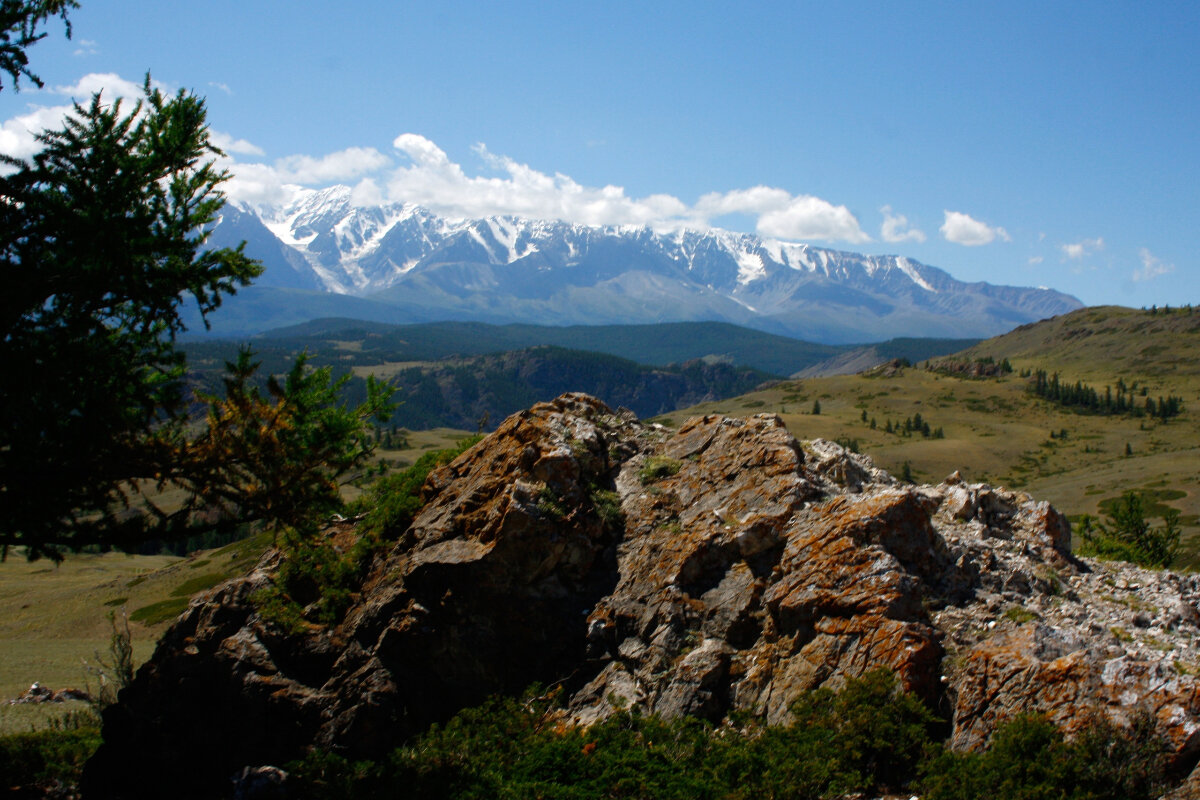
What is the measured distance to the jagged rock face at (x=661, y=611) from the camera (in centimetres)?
1250

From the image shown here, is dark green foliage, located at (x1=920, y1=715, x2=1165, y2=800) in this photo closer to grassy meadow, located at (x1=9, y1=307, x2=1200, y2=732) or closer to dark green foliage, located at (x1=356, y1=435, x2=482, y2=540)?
dark green foliage, located at (x1=356, y1=435, x2=482, y2=540)

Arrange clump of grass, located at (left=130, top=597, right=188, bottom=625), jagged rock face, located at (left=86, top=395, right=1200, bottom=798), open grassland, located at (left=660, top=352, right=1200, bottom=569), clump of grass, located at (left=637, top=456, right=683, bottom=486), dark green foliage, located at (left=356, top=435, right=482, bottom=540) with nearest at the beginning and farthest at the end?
1. jagged rock face, located at (left=86, top=395, right=1200, bottom=798)
2. clump of grass, located at (left=637, top=456, right=683, bottom=486)
3. dark green foliage, located at (left=356, top=435, right=482, bottom=540)
4. clump of grass, located at (left=130, top=597, right=188, bottom=625)
5. open grassland, located at (left=660, top=352, right=1200, bottom=569)

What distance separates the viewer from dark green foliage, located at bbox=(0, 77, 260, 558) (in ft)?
35.8

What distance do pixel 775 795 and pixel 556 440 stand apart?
10364 millimetres

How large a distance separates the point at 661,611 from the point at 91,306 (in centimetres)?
1224

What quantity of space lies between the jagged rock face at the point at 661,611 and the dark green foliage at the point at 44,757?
132 cm

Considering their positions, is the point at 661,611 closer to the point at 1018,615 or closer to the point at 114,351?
the point at 1018,615

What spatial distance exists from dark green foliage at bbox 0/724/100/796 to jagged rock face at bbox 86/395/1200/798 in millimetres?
1318

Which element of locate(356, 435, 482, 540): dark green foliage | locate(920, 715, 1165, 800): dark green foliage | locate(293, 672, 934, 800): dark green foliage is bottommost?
locate(293, 672, 934, 800): dark green foliage

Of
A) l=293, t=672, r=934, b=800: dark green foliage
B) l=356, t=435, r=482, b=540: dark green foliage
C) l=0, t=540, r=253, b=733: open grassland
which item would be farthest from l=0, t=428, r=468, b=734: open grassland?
l=293, t=672, r=934, b=800: dark green foliage

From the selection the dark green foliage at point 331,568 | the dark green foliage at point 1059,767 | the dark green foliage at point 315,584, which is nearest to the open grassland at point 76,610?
the dark green foliage at point 331,568

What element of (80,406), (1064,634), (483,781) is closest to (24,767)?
(80,406)

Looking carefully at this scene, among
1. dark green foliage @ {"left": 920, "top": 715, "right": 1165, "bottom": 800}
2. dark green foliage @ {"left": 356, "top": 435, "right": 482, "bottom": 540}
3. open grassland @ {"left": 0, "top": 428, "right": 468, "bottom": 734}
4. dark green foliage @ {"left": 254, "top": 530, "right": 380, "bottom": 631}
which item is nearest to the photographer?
dark green foliage @ {"left": 920, "top": 715, "right": 1165, "bottom": 800}

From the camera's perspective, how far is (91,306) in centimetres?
1188
